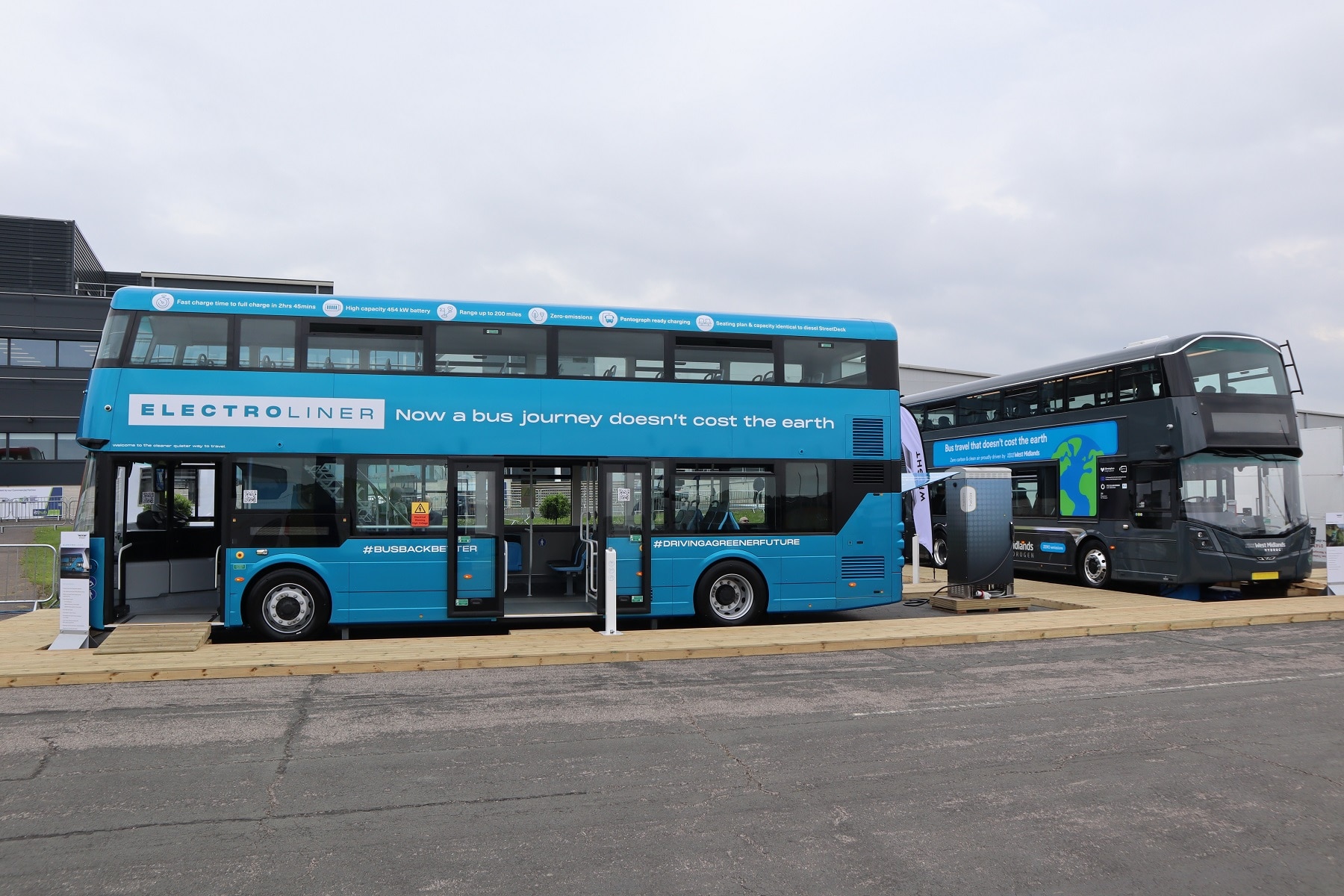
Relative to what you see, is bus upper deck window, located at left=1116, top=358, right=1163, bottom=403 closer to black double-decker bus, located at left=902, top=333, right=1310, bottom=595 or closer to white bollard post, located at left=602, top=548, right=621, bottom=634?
black double-decker bus, located at left=902, top=333, right=1310, bottom=595

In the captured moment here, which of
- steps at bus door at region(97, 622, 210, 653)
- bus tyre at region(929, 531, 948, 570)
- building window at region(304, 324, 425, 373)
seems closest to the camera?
steps at bus door at region(97, 622, 210, 653)

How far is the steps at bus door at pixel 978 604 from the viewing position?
12789 millimetres

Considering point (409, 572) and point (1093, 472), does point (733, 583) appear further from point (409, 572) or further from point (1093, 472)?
point (1093, 472)

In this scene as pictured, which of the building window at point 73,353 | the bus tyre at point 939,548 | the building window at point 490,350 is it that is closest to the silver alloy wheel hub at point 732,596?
the building window at point 490,350

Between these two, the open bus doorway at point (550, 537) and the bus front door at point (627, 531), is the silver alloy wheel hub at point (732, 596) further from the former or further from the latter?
the open bus doorway at point (550, 537)

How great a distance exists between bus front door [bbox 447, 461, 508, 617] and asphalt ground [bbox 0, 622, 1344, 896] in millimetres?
2048

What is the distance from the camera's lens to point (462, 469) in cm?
1030

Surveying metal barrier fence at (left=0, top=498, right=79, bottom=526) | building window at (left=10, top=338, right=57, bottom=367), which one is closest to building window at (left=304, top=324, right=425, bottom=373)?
metal barrier fence at (left=0, top=498, right=79, bottom=526)

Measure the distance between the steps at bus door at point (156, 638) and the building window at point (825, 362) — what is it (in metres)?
7.45

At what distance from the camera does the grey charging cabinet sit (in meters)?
12.9

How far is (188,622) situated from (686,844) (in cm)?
787

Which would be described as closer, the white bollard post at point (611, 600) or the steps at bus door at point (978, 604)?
the white bollard post at point (611, 600)

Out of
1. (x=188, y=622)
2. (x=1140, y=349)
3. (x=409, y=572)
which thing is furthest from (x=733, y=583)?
(x=1140, y=349)

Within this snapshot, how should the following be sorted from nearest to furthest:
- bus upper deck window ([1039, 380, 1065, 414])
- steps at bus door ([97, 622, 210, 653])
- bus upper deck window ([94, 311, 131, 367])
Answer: steps at bus door ([97, 622, 210, 653]) → bus upper deck window ([94, 311, 131, 367]) → bus upper deck window ([1039, 380, 1065, 414])
